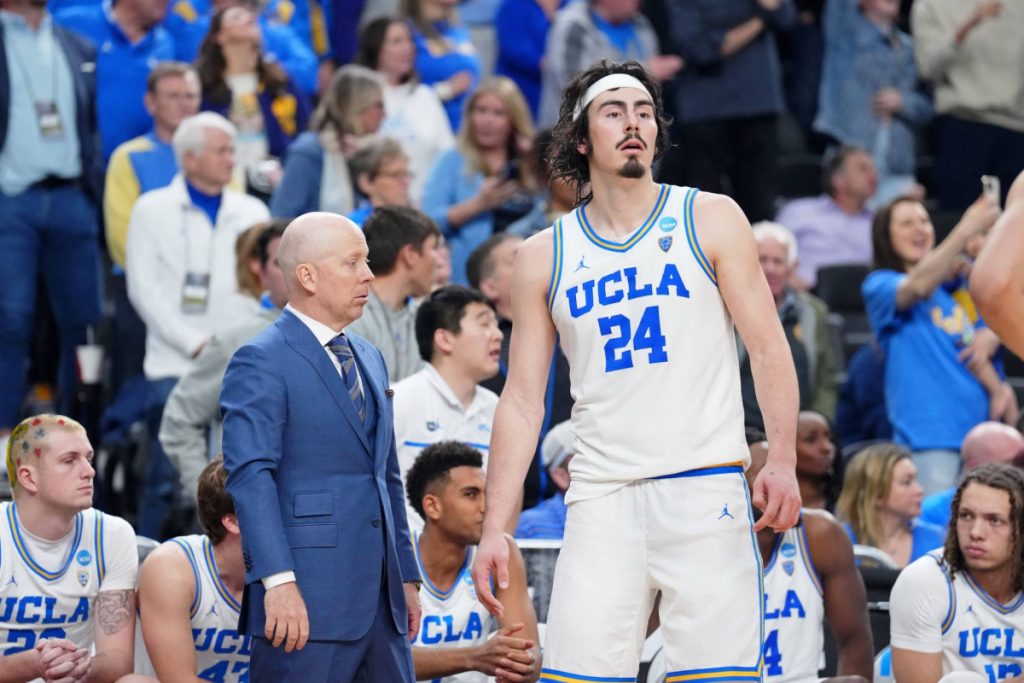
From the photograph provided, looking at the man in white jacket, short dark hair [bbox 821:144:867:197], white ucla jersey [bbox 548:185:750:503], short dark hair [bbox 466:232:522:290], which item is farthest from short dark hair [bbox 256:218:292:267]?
short dark hair [bbox 821:144:867:197]

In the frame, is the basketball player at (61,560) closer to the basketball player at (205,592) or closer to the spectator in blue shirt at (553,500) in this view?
the basketball player at (205,592)

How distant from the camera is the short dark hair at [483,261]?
7.89 meters

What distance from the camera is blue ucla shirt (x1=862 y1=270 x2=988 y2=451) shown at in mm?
8438

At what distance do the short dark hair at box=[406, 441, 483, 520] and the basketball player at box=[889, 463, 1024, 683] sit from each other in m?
1.54

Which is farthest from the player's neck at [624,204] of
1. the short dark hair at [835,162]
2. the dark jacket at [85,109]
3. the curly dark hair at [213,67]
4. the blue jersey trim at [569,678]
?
the short dark hair at [835,162]

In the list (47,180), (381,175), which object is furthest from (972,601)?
(47,180)

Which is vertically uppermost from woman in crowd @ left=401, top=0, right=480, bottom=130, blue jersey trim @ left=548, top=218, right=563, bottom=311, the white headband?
woman in crowd @ left=401, top=0, right=480, bottom=130

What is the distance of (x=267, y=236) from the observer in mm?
7570

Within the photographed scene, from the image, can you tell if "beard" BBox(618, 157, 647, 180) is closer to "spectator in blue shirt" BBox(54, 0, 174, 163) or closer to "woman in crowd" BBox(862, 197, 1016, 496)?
"woman in crowd" BBox(862, 197, 1016, 496)

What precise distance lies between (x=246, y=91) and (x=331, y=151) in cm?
106

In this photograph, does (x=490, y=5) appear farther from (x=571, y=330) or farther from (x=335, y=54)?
(x=571, y=330)

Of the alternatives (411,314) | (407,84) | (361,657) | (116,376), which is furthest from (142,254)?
(361,657)

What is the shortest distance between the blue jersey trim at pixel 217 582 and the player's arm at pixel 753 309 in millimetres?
2010

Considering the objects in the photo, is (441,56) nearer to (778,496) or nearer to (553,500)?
(553,500)
